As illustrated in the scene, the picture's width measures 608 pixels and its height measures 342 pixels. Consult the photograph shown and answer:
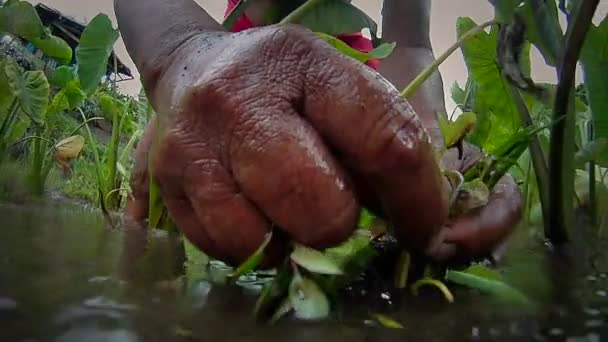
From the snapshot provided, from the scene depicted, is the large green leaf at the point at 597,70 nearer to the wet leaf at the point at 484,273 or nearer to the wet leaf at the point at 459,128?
the wet leaf at the point at 459,128

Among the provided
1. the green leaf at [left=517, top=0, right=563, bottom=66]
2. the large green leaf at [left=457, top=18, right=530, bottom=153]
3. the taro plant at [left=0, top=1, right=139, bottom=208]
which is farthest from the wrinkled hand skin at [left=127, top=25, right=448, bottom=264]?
the taro plant at [left=0, top=1, right=139, bottom=208]

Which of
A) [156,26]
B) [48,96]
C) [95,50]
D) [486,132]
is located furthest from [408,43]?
[48,96]

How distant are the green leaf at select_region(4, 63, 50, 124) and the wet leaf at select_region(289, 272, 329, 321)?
127 cm

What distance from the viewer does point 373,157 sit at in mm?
306

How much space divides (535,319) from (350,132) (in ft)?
0.43

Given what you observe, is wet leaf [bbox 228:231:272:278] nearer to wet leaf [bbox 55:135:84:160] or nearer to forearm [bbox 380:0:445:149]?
forearm [bbox 380:0:445:149]

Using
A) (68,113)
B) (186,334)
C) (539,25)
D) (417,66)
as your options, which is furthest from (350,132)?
(68,113)

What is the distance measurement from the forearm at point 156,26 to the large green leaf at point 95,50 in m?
0.93

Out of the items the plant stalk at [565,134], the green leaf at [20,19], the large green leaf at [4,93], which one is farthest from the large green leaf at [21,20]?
the plant stalk at [565,134]

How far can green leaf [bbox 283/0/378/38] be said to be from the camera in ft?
2.02

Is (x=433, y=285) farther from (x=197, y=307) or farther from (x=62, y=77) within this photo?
(x=62, y=77)

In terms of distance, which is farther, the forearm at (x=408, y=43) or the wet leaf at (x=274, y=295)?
the forearm at (x=408, y=43)

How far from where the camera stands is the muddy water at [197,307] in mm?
240

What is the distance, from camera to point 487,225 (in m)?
0.45
